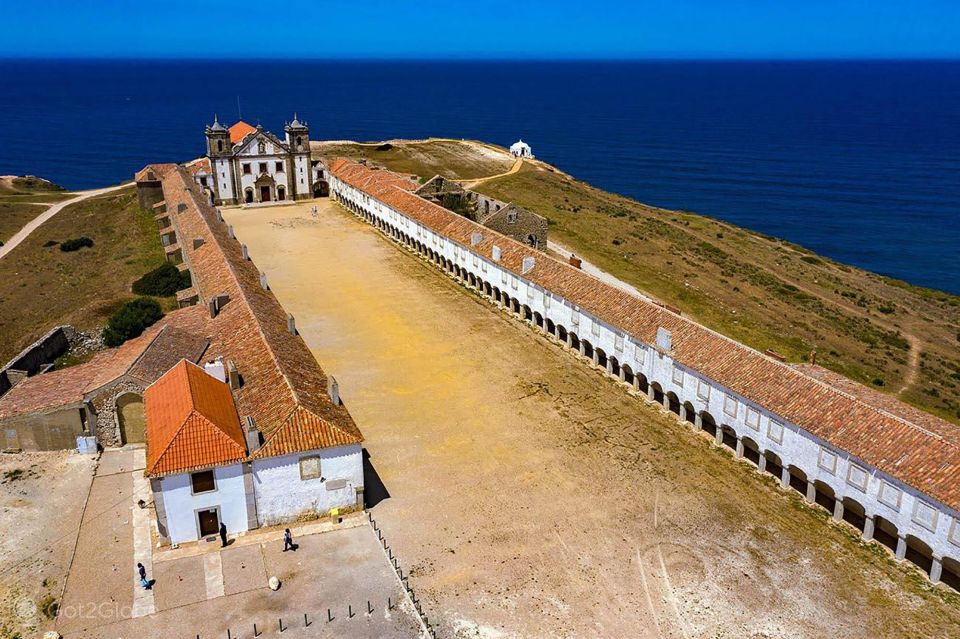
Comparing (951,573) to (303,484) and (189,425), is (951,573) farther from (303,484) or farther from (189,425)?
(189,425)

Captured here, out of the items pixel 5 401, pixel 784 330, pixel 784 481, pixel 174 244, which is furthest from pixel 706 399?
pixel 174 244

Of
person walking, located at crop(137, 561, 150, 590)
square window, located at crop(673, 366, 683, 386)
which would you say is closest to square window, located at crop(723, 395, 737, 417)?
square window, located at crop(673, 366, 683, 386)

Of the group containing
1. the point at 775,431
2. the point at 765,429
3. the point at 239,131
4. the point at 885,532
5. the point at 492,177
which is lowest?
the point at 885,532

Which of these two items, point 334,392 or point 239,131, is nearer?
point 334,392

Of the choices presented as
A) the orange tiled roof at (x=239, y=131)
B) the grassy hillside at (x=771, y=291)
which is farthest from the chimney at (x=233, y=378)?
the orange tiled roof at (x=239, y=131)

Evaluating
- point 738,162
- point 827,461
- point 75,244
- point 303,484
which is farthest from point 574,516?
point 738,162

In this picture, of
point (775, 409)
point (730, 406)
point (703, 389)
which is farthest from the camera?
point (703, 389)

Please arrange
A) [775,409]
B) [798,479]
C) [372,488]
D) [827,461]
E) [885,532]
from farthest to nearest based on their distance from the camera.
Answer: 1. [798,479]
2. [775,409]
3. [372,488]
4. [827,461]
5. [885,532]
